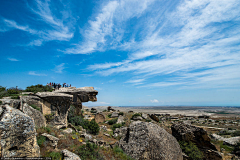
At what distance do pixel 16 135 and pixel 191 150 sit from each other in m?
15.3

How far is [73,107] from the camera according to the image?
771 inches

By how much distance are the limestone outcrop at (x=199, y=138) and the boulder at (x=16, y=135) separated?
14.8 m

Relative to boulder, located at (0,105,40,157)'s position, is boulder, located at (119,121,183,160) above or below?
below

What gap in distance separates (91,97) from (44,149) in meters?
14.1

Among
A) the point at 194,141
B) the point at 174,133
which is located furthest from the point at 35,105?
the point at 194,141

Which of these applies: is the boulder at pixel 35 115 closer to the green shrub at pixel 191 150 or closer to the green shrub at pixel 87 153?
the green shrub at pixel 87 153

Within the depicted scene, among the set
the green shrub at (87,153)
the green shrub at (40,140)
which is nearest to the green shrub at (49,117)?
the green shrub at (40,140)

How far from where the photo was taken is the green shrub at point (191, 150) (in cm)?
1223

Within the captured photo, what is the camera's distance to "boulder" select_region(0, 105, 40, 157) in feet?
15.6

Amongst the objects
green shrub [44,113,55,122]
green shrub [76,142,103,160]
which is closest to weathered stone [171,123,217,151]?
green shrub [76,142,103,160]

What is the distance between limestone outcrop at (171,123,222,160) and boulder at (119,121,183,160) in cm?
329

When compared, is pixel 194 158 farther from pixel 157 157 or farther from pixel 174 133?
pixel 157 157

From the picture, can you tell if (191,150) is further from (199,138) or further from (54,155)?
(54,155)

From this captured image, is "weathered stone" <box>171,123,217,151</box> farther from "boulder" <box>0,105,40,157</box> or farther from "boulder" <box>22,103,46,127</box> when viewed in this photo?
"boulder" <box>22,103,46,127</box>
